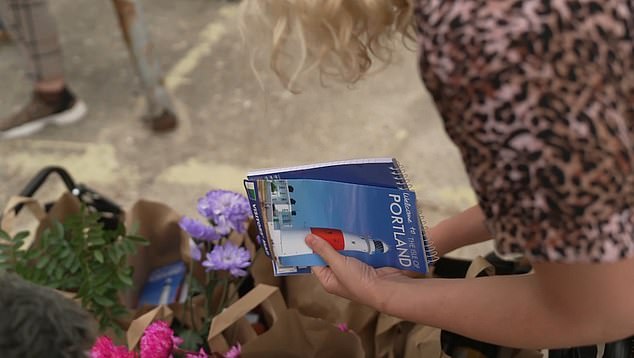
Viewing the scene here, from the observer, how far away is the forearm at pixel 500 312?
0.89 m

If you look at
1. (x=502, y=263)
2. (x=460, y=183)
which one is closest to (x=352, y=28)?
(x=502, y=263)

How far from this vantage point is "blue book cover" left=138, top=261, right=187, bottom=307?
1638mm

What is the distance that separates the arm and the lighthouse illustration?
0.02 m

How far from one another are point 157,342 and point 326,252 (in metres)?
0.32

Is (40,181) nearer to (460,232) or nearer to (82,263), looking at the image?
(82,263)

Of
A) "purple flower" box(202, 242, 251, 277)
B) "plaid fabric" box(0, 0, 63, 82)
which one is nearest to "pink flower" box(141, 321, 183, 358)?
"purple flower" box(202, 242, 251, 277)

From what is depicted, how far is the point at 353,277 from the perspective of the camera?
1113 mm

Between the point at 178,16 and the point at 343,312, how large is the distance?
8.49 ft

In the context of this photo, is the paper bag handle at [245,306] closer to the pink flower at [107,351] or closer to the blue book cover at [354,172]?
the pink flower at [107,351]

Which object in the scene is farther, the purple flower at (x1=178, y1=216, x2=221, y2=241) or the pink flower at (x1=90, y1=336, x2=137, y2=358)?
the purple flower at (x1=178, y1=216, x2=221, y2=241)

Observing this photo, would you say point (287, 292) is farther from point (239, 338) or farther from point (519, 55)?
point (519, 55)

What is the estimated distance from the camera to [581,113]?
2.43 ft

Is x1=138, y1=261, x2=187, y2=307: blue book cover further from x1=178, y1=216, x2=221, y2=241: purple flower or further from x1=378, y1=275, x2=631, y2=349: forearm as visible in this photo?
x1=378, y1=275, x2=631, y2=349: forearm

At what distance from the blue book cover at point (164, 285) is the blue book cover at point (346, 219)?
55 cm
